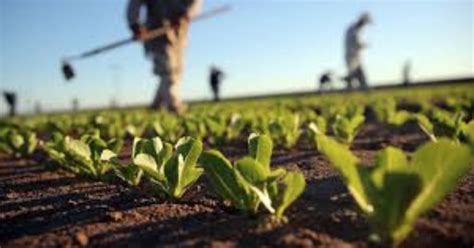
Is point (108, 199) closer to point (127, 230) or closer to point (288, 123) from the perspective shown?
point (127, 230)

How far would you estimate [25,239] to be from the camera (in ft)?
7.77

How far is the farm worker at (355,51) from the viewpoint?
17.0 m

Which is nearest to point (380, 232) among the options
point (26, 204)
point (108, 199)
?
point (108, 199)

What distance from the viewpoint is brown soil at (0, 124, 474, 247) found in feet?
6.93

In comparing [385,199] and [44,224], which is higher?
[385,199]

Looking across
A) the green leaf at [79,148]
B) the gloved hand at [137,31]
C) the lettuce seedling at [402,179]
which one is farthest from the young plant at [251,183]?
the gloved hand at [137,31]

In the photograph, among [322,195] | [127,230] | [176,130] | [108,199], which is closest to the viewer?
[127,230]

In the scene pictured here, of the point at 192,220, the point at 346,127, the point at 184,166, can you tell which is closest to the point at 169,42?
the point at 346,127

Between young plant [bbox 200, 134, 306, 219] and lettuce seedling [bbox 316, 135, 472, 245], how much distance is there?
0.30 metres

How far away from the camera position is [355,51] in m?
17.0

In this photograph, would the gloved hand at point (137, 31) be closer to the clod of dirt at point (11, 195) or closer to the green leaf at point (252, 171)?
the clod of dirt at point (11, 195)

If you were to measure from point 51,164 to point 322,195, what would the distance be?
2.56 meters

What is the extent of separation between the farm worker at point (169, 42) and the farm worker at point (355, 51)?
6610mm

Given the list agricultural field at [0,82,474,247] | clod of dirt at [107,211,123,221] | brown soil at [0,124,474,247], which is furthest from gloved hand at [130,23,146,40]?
clod of dirt at [107,211,123,221]
